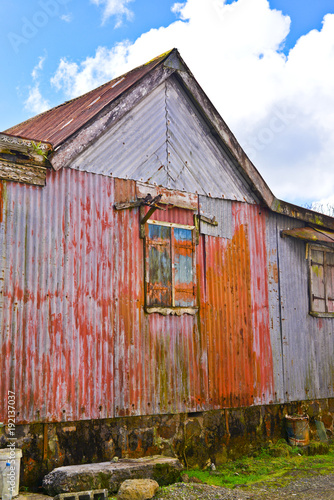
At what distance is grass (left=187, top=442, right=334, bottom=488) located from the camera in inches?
337

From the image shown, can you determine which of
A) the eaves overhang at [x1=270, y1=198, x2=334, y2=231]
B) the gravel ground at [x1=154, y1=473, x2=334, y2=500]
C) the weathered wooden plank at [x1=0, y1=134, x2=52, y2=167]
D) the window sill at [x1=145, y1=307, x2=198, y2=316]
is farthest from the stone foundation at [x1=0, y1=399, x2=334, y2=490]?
the eaves overhang at [x1=270, y1=198, x2=334, y2=231]

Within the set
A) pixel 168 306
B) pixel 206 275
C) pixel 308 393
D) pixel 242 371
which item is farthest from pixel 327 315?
pixel 168 306

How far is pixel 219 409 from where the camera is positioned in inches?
375

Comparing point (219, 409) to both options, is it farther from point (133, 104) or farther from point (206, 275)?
point (133, 104)

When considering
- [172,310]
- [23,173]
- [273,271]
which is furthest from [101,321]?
[273,271]

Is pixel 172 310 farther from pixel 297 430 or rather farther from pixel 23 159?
pixel 297 430

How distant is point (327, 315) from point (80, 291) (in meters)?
6.19

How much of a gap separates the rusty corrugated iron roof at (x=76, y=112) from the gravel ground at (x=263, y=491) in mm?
5043

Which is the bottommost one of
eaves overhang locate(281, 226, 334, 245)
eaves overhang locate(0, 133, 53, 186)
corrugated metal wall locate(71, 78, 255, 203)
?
eaves overhang locate(281, 226, 334, 245)

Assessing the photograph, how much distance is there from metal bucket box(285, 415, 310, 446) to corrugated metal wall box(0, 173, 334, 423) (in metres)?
0.44

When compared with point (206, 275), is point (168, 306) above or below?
below

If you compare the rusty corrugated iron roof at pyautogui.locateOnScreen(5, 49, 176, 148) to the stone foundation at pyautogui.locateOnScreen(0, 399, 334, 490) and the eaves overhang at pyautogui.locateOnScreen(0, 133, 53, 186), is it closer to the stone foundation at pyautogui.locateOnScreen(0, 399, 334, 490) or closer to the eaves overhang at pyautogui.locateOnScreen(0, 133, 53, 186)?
the eaves overhang at pyautogui.locateOnScreen(0, 133, 53, 186)

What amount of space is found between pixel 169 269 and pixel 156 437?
2.69 meters

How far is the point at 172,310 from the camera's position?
8992mm
